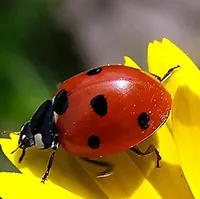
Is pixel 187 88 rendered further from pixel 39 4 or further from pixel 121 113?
pixel 39 4

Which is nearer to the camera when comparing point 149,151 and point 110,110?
point 110,110

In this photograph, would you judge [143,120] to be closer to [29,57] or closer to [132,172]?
[132,172]

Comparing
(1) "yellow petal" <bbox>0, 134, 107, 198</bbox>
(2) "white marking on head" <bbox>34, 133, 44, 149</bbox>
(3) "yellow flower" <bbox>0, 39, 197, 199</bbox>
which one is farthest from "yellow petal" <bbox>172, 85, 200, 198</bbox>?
(2) "white marking on head" <bbox>34, 133, 44, 149</bbox>

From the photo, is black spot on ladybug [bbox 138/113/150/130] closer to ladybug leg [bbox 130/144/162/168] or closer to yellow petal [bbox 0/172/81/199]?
ladybug leg [bbox 130/144/162/168]

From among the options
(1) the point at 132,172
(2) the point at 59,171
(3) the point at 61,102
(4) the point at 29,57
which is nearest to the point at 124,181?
(1) the point at 132,172

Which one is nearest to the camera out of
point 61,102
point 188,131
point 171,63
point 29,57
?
point 188,131
